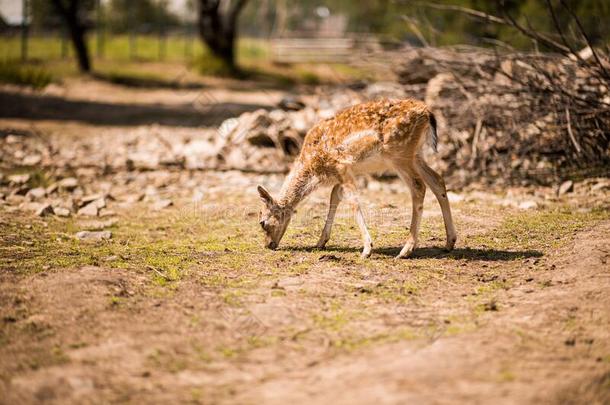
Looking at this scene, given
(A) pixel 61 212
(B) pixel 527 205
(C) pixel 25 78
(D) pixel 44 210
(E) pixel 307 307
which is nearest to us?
(E) pixel 307 307

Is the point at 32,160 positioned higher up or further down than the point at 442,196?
further down

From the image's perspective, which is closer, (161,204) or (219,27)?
(161,204)

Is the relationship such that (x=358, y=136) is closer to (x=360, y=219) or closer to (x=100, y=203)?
(x=360, y=219)

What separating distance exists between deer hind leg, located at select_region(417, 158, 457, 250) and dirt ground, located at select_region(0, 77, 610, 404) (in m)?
0.16

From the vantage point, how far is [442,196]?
24.1ft

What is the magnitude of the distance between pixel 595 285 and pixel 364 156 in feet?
8.09

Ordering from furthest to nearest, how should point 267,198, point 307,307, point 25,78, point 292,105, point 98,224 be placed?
1. point 25,78
2. point 292,105
3. point 98,224
4. point 267,198
5. point 307,307

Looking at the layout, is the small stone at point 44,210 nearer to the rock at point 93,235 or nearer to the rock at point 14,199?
Result: the rock at point 14,199

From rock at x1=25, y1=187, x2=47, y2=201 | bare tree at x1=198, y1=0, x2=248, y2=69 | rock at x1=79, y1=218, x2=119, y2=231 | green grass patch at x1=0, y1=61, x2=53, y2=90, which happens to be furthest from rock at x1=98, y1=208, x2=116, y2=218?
bare tree at x1=198, y1=0, x2=248, y2=69

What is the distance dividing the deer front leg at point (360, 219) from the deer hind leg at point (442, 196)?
745 mm

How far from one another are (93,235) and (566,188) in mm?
6510

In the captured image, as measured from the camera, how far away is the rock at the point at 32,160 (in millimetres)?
12547

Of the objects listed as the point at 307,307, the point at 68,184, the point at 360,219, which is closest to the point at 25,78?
the point at 68,184

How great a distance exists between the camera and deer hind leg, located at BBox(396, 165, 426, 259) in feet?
23.5
